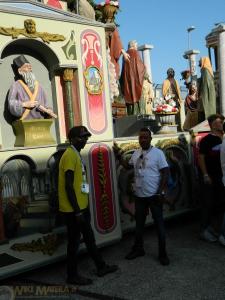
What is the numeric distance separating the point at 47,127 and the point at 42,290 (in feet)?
6.15

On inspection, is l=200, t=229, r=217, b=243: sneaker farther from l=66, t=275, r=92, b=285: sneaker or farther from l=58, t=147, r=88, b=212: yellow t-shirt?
l=58, t=147, r=88, b=212: yellow t-shirt

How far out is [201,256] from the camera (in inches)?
185

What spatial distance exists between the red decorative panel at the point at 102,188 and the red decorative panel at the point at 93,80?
0.30 m

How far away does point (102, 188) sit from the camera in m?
5.21

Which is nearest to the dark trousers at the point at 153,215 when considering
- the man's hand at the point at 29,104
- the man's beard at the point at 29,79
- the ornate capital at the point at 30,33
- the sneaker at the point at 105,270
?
the sneaker at the point at 105,270

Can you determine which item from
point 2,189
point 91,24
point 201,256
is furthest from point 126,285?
point 91,24

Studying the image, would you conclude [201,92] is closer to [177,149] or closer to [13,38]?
[177,149]

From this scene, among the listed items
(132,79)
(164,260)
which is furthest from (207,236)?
(132,79)

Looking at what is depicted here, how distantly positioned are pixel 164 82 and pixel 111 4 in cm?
298

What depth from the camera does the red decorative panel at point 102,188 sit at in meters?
5.13

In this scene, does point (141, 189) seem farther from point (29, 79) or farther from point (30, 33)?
point (30, 33)

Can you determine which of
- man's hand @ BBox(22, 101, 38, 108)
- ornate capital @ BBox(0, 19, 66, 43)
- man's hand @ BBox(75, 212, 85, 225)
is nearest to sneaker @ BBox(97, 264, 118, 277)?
man's hand @ BBox(75, 212, 85, 225)

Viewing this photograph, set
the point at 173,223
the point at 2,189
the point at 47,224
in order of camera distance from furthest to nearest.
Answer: the point at 173,223, the point at 47,224, the point at 2,189

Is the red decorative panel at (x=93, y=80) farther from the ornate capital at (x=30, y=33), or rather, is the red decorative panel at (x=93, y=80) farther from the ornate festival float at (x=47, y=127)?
the ornate capital at (x=30, y=33)
